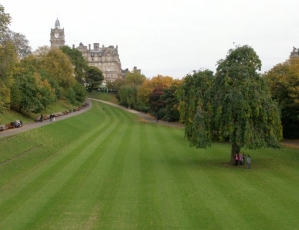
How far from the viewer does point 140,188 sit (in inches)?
961

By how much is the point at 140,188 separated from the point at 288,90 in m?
31.3

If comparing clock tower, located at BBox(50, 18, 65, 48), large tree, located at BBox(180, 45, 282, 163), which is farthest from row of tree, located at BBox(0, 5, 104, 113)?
clock tower, located at BBox(50, 18, 65, 48)

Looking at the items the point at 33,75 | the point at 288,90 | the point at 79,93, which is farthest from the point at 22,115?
the point at 79,93

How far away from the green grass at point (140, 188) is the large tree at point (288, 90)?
7.91 metres

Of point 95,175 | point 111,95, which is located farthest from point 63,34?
point 95,175

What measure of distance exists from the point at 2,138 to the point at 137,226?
85.7 ft

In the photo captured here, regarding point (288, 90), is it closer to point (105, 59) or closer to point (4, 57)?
point (4, 57)

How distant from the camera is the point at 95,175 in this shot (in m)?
28.4

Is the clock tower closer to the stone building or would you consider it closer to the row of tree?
the stone building

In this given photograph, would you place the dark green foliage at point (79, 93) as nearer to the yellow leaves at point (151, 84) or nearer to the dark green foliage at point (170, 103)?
the yellow leaves at point (151, 84)

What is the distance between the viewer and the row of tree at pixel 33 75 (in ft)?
126

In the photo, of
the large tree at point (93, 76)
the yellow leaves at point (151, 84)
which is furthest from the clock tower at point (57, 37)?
the yellow leaves at point (151, 84)

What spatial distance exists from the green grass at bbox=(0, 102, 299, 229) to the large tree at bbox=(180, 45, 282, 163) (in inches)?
91.0

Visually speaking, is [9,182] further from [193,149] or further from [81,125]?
[81,125]
